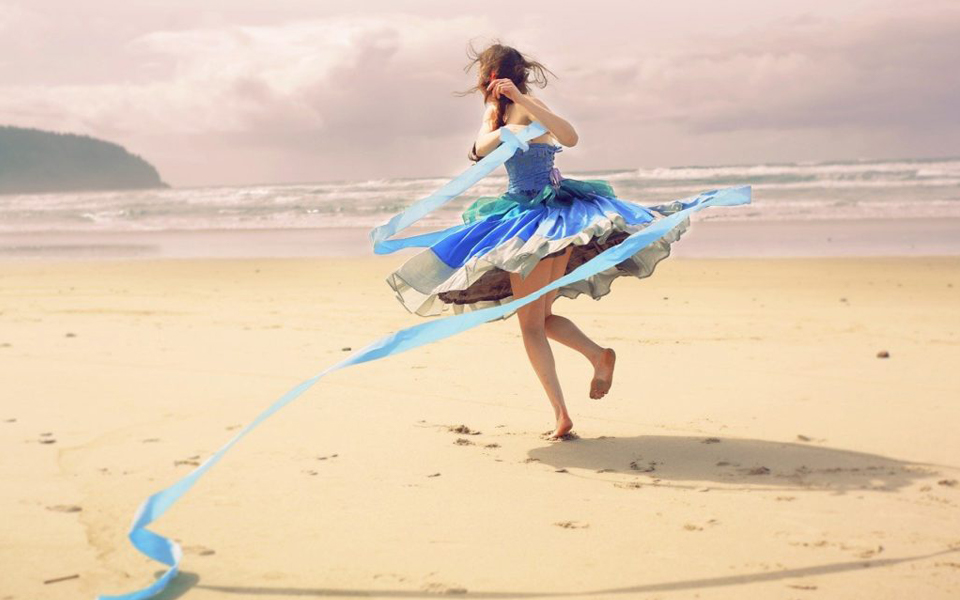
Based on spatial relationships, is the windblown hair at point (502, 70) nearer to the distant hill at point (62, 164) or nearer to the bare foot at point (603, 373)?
the bare foot at point (603, 373)

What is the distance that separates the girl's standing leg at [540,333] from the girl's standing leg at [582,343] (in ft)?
0.16

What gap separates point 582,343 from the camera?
14.9 feet

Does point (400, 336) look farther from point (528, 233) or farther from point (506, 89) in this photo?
point (506, 89)

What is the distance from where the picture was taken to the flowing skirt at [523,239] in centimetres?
414

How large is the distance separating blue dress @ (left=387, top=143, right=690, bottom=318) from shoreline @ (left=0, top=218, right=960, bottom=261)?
30.7 ft

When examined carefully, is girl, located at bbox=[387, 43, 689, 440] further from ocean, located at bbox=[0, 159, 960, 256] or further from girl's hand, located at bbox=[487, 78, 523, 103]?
ocean, located at bbox=[0, 159, 960, 256]

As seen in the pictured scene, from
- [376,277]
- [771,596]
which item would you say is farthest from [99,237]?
[771,596]

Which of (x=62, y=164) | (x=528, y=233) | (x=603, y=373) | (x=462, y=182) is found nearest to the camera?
(x=462, y=182)

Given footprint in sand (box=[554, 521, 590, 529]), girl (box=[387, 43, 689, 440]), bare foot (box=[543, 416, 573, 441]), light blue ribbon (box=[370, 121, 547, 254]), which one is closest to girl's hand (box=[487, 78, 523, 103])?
girl (box=[387, 43, 689, 440])

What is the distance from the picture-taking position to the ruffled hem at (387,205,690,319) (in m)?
4.10

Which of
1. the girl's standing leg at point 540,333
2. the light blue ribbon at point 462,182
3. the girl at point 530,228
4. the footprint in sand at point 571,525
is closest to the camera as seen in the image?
the footprint in sand at point 571,525

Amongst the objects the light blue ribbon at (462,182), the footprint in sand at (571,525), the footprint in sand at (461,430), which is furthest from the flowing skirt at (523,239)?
the footprint in sand at (571,525)

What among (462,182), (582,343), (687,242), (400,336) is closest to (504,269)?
(462,182)

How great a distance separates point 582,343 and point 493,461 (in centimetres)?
70
